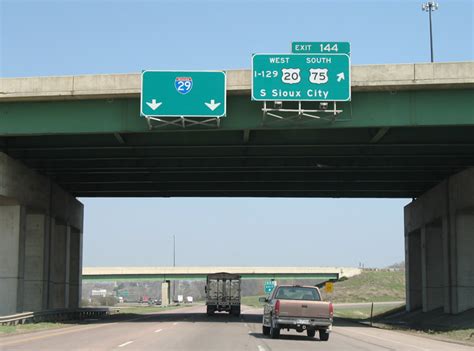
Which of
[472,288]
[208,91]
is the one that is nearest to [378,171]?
[472,288]

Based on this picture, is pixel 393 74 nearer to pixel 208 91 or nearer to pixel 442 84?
pixel 442 84

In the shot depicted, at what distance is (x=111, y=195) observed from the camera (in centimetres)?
5366

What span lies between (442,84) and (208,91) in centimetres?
959

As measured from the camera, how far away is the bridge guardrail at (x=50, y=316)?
30.8 m

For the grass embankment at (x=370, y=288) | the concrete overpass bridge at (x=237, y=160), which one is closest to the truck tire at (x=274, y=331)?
the concrete overpass bridge at (x=237, y=160)

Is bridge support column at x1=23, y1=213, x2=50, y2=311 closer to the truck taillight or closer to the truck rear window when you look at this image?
the truck rear window

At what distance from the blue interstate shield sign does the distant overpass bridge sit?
85.1 m

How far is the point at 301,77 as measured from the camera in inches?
1116

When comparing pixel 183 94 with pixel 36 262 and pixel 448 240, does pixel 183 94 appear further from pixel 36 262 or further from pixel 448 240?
pixel 448 240

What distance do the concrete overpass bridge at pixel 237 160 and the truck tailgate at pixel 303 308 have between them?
8962mm

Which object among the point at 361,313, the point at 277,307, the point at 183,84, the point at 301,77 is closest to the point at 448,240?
the point at 301,77

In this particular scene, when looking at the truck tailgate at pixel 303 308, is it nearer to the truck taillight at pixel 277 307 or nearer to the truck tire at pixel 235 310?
the truck taillight at pixel 277 307

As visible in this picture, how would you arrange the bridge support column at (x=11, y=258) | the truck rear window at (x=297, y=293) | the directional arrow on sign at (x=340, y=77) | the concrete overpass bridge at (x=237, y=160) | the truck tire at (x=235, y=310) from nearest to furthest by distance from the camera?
the truck rear window at (x=297, y=293), the directional arrow on sign at (x=340, y=77), the concrete overpass bridge at (x=237, y=160), the bridge support column at (x=11, y=258), the truck tire at (x=235, y=310)

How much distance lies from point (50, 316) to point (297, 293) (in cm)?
1906
